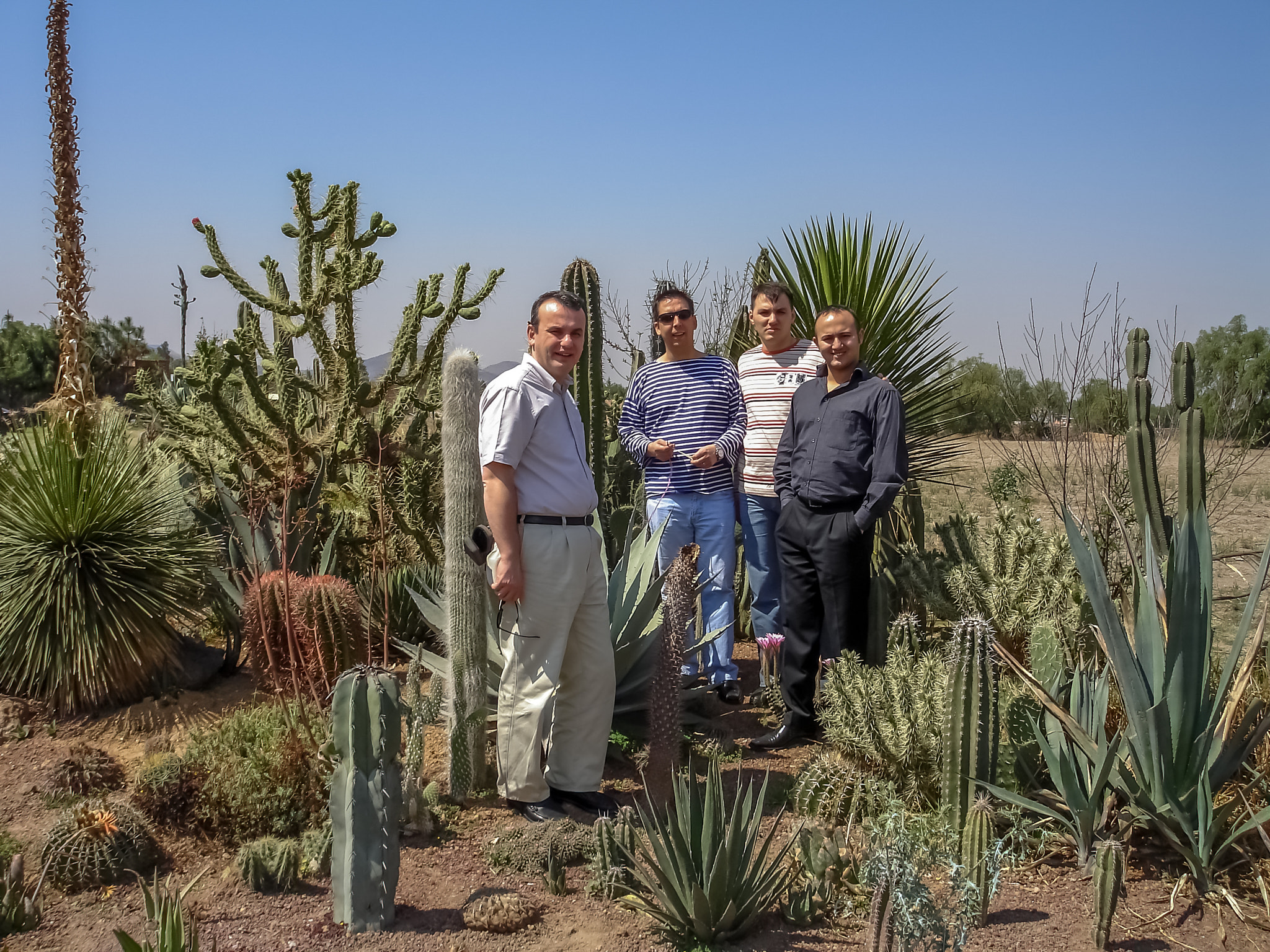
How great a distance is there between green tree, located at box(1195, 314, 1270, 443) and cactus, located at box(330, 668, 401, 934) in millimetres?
6266

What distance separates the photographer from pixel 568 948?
10.1 feet

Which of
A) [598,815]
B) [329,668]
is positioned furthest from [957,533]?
[329,668]

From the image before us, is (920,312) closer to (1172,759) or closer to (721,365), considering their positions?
(721,365)

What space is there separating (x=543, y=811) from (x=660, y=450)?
2.01 meters

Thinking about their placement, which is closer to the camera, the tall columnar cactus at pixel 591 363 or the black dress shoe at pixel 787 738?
the black dress shoe at pixel 787 738

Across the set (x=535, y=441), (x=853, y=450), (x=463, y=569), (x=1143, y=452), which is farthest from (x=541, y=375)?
(x=1143, y=452)

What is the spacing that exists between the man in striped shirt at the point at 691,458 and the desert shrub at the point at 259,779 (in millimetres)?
2022

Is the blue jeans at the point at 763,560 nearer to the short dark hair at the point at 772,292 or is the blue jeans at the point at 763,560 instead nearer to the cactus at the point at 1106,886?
the short dark hair at the point at 772,292

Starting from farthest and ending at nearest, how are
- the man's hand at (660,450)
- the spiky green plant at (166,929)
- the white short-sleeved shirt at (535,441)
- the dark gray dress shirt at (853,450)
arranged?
the man's hand at (660,450) → the dark gray dress shirt at (853,450) → the white short-sleeved shirt at (535,441) → the spiky green plant at (166,929)

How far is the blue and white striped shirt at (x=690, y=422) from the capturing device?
5.27 meters

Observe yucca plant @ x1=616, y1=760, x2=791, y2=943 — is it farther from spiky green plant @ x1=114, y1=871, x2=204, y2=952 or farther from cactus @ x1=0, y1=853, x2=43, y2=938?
cactus @ x1=0, y1=853, x2=43, y2=938

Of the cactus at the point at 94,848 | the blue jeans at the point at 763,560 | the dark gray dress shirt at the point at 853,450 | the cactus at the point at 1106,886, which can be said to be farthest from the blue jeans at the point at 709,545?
the cactus at the point at 94,848

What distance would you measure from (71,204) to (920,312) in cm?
669

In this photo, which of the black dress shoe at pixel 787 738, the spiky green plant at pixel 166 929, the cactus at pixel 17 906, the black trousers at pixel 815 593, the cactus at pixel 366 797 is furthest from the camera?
the black dress shoe at pixel 787 738
